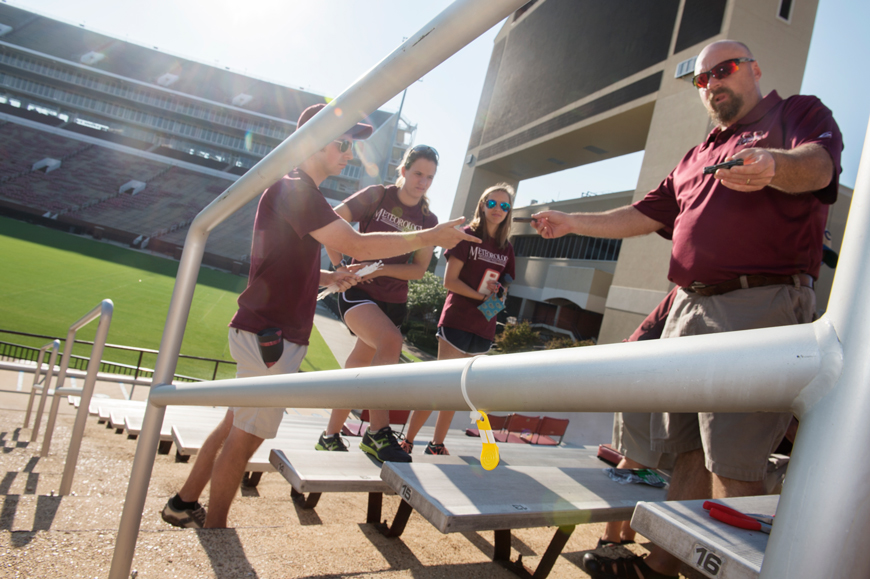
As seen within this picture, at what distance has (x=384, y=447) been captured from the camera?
2666 mm

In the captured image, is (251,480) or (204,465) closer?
(204,465)

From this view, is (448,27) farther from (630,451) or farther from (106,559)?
(630,451)

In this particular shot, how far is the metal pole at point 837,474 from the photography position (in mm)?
313

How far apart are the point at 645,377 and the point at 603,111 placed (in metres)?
19.5

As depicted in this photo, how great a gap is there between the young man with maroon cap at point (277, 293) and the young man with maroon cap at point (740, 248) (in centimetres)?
90

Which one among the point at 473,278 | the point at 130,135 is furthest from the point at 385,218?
the point at 130,135

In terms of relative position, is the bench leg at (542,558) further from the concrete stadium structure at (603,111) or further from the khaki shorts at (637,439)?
the concrete stadium structure at (603,111)

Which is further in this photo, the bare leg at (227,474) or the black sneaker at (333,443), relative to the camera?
the black sneaker at (333,443)

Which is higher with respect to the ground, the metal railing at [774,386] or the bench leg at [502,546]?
the metal railing at [774,386]

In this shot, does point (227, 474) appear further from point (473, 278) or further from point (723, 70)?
point (723, 70)

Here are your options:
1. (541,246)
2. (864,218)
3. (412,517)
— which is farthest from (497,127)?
(864,218)

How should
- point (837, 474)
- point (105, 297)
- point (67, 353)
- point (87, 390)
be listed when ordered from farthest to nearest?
point (105, 297) → point (67, 353) → point (87, 390) → point (837, 474)

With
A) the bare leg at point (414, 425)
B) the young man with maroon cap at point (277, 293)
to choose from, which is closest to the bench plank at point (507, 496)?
the young man with maroon cap at point (277, 293)

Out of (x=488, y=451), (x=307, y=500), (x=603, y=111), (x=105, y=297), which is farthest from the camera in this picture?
(x=105, y=297)
